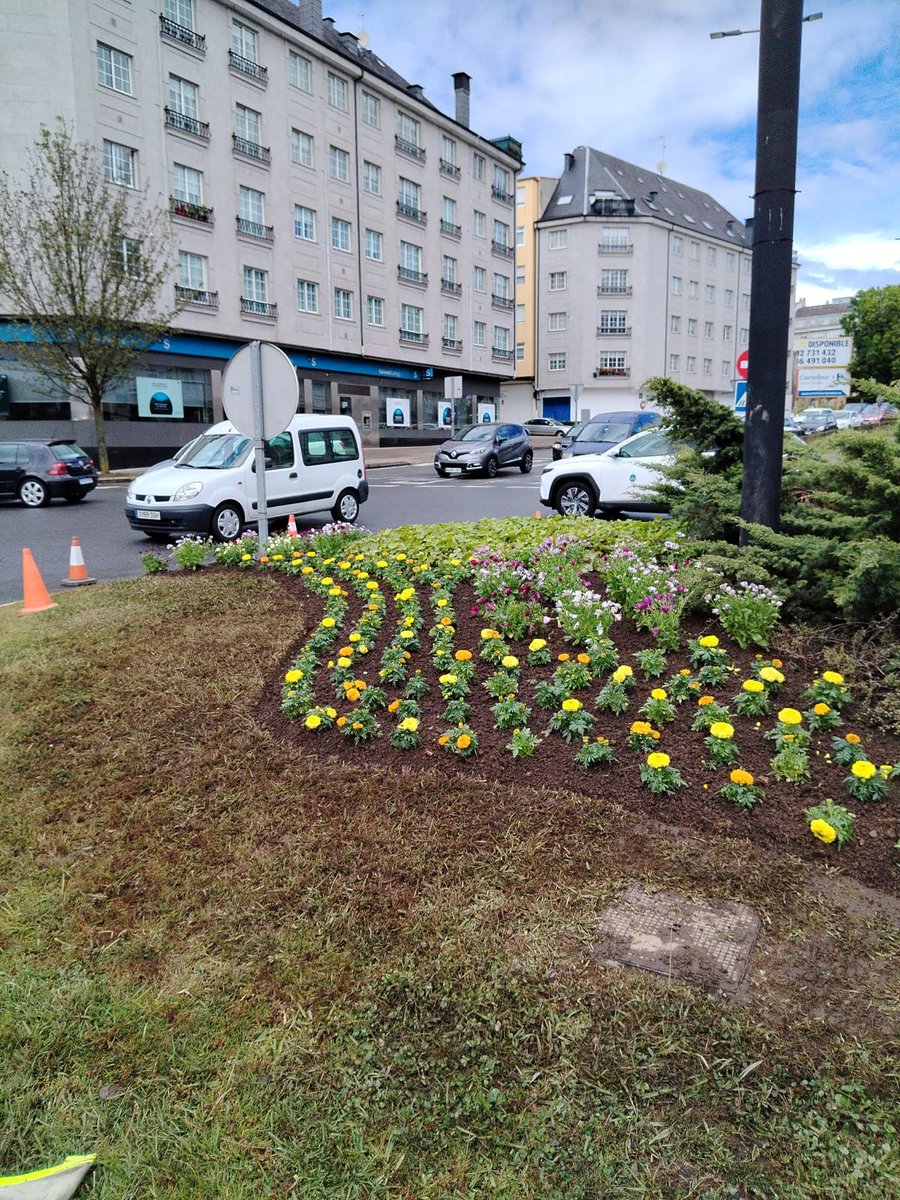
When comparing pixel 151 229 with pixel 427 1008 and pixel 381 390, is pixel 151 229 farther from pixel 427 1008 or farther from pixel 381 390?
pixel 427 1008

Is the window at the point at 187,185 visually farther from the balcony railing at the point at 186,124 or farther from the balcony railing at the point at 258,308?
the balcony railing at the point at 258,308

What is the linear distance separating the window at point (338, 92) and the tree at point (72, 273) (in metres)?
14.0

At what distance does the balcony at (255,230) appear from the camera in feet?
106

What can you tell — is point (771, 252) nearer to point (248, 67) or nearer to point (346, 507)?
point (346, 507)

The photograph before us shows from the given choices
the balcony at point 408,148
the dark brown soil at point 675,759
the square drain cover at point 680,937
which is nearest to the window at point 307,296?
the balcony at point 408,148

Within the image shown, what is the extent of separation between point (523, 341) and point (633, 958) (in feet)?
211

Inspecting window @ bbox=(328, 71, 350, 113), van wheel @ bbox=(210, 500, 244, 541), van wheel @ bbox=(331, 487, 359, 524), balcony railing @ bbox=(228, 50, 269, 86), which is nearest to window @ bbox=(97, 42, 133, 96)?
balcony railing @ bbox=(228, 50, 269, 86)

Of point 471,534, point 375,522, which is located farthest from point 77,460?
point 471,534

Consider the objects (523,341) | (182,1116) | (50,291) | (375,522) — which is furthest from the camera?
(523,341)

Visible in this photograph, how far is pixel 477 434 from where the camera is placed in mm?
28719

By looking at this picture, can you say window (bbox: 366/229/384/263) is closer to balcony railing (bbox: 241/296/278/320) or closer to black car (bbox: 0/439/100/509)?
balcony railing (bbox: 241/296/278/320)

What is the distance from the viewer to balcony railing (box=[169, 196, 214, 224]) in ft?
97.5

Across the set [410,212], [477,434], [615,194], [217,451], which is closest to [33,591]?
[217,451]

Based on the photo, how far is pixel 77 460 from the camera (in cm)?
1930
